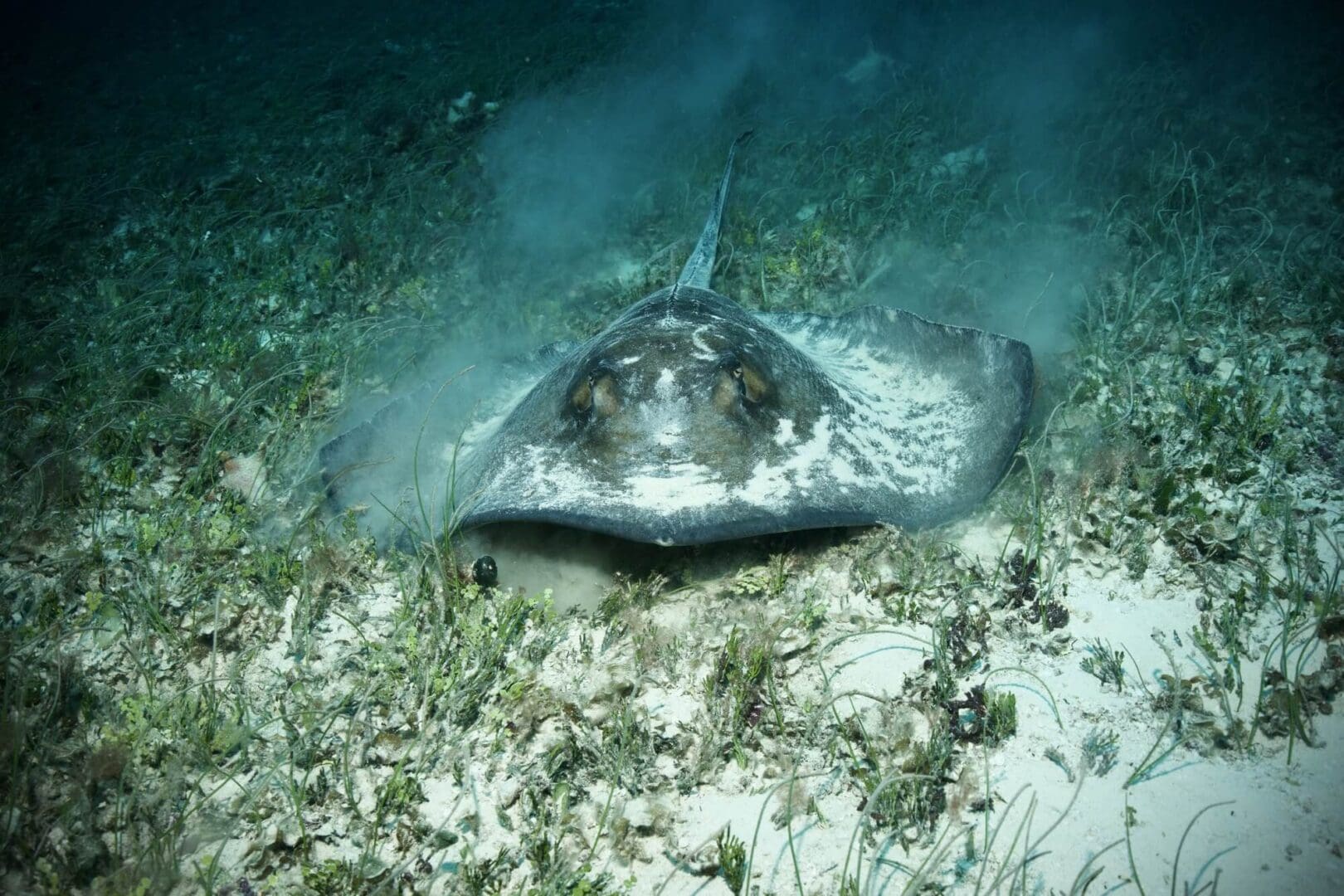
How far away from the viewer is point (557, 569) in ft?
10.0

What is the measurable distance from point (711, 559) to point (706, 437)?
21.3 inches

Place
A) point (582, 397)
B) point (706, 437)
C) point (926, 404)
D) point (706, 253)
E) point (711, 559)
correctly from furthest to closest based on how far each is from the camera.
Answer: point (706, 253) < point (926, 404) < point (582, 397) < point (711, 559) < point (706, 437)

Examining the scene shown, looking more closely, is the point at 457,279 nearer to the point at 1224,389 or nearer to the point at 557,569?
the point at 557,569

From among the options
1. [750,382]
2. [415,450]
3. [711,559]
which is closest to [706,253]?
[750,382]

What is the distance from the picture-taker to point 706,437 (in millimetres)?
2881

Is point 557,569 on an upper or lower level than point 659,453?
lower

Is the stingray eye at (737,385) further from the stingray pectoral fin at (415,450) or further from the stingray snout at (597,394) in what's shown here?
the stingray pectoral fin at (415,450)

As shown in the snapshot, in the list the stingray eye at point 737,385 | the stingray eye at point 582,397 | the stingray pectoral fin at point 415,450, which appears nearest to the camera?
the stingray eye at point 737,385

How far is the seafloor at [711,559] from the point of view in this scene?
6.82 ft

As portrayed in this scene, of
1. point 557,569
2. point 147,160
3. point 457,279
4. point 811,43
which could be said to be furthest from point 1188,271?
point 147,160

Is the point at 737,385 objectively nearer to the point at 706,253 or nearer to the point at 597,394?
the point at 597,394

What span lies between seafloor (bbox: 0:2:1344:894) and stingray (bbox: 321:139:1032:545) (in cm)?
25

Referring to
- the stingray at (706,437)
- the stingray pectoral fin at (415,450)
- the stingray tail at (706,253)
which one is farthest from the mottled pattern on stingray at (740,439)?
the stingray tail at (706,253)

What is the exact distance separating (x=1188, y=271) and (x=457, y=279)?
17.1ft
